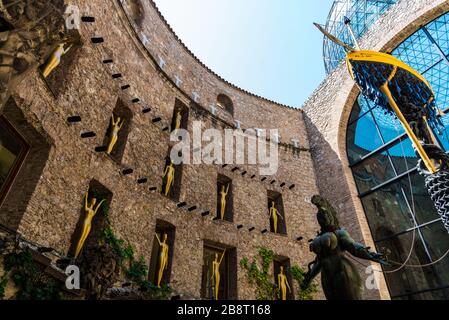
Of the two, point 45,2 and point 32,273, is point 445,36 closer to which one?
point 45,2

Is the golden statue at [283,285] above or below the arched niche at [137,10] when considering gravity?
below

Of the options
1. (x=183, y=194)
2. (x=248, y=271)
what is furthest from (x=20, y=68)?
(x=248, y=271)

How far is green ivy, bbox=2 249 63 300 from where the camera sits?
13.6ft

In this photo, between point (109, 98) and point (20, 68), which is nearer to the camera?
point (20, 68)

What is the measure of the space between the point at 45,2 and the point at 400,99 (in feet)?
23.0

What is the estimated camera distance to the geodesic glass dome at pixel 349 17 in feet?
44.8

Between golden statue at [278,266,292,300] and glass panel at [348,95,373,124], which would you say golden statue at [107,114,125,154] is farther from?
glass panel at [348,95,373,124]

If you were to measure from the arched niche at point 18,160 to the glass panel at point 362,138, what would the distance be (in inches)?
436

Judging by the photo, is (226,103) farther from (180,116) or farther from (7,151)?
(7,151)

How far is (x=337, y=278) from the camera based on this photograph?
3301mm

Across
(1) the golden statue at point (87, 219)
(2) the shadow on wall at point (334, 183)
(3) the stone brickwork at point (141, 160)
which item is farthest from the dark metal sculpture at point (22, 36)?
(2) the shadow on wall at point (334, 183)

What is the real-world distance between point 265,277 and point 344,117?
7.85 m

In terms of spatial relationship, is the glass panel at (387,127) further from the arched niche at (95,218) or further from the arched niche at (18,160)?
the arched niche at (18,160)

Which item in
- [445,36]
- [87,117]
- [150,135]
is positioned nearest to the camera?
[87,117]
